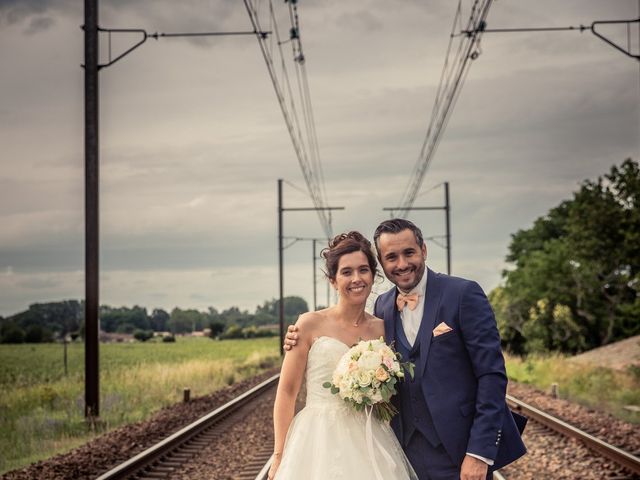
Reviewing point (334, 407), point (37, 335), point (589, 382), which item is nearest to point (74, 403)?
point (589, 382)

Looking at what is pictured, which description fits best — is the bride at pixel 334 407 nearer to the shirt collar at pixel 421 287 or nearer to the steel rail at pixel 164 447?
the shirt collar at pixel 421 287

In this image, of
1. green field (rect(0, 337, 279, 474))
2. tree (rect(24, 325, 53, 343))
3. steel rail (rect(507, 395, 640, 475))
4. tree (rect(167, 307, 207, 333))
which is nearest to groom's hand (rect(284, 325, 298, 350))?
steel rail (rect(507, 395, 640, 475))

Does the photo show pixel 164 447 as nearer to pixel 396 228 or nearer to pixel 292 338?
pixel 292 338

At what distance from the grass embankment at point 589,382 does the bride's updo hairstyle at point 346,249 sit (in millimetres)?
10215

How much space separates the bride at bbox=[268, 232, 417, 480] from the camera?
431 centimetres

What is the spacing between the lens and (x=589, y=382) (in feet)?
62.6

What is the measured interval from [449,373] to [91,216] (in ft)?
37.0

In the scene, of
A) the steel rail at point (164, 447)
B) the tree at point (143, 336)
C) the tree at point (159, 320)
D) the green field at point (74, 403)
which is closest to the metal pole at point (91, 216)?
the green field at point (74, 403)

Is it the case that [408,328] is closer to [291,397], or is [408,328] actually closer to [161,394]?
[291,397]

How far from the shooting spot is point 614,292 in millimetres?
39656

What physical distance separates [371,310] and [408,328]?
60 cm

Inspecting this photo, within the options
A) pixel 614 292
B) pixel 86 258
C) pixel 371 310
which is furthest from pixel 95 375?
pixel 614 292

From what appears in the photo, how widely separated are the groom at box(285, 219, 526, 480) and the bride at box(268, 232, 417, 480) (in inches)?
9.1

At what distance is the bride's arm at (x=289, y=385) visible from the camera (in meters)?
4.45
